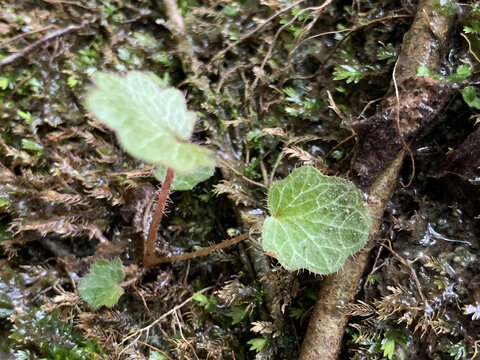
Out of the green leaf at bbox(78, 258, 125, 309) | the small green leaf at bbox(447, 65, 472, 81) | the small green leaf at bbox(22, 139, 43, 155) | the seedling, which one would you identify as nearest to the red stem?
the seedling

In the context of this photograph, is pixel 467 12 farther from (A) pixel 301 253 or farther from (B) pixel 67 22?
(B) pixel 67 22

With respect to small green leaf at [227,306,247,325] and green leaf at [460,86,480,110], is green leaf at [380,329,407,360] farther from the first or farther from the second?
green leaf at [460,86,480,110]

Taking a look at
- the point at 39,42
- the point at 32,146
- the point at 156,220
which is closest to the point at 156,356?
the point at 156,220

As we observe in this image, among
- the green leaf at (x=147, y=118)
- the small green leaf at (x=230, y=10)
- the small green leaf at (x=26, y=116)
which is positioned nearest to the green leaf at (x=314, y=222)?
the green leaf at (x=147, y=118)

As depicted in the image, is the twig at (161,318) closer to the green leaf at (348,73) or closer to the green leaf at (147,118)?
the green leaf at (147,118)

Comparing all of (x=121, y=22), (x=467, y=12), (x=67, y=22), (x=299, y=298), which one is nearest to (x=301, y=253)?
(x=299, y=298)
